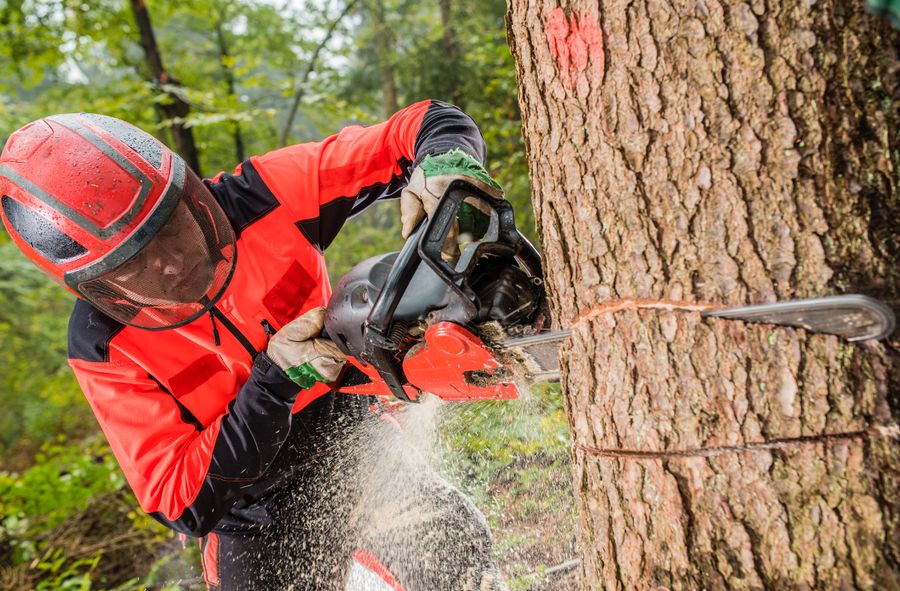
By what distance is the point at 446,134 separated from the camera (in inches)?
82.8

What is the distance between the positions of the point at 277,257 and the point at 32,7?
5.83 m

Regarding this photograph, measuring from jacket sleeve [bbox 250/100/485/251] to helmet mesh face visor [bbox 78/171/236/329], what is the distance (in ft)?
0.97

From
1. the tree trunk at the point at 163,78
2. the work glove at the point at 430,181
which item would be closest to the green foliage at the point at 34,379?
the tree trunk at the point at 163,78

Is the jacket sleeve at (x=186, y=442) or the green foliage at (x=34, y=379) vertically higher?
the jacket sleeve at (x=186, y=442)

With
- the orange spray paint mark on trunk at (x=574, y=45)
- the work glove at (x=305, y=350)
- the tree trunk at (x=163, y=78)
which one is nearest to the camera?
the orange spray paint mark on trunk at (x=574, y=45)

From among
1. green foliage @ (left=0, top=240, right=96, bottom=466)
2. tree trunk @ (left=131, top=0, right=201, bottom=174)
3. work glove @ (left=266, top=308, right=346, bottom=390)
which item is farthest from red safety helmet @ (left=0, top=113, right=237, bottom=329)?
green foliage @ (left=0, top=240, right=96, bottom=466)

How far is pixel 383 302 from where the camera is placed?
1.43 metres

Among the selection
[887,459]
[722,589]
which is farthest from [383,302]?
[887,459]

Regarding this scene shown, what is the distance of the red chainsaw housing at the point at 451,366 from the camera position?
1356 millimetres

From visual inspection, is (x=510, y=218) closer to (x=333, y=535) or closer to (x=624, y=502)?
(x=624, y=502)

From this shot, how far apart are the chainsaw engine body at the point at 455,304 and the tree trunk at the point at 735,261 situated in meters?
0.27

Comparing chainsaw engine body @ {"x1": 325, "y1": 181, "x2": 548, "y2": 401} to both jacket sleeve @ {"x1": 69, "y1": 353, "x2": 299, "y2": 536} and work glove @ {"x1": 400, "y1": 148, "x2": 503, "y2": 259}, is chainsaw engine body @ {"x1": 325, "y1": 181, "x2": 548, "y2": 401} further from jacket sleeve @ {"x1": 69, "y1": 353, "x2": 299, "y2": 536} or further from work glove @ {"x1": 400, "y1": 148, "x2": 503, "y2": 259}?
jacket sleeve @ {"x1": 69, "y1": 353, "x2": 299, "y2": 536}

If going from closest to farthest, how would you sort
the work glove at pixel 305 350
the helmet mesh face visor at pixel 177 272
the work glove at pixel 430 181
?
the work glove at pixel 430 181 → the work glove at pixel 305 350 → the helmet mesh face visor at pixel 177 272

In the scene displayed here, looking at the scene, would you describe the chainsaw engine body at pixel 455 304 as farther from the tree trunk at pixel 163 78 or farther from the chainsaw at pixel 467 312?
the tree trunk at pixel 163 78
